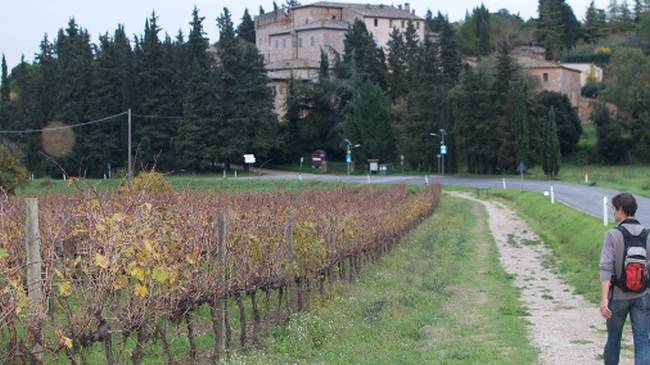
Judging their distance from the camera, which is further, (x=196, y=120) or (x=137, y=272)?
(x=196, y=120)

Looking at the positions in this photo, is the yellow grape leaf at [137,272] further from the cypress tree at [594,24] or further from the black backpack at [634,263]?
the cypress tree at [594,24]

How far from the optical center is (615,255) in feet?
25.9

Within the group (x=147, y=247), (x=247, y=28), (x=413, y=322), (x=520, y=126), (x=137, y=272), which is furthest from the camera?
(x=247, y=28)

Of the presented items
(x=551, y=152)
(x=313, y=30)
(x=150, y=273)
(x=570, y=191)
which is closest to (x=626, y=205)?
(x=150, y=273)

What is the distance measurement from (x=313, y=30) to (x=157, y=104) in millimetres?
42133

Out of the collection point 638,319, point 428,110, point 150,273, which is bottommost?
point 638,319

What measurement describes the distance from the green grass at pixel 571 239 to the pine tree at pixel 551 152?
23125 mm

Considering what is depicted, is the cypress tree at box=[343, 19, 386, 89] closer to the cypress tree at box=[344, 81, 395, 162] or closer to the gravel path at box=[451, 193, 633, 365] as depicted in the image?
the cypress tree at box=[344, 81, 395, 162]

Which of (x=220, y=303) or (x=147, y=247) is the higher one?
(x=147, y=247)

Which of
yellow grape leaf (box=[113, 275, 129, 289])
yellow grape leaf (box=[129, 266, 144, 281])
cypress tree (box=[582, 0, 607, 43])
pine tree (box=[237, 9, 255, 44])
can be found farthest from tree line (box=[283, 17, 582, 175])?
yellow grape leaf (box=[113, 275, 129, 289])

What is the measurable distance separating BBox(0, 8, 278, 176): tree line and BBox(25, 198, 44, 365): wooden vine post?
62625 mm

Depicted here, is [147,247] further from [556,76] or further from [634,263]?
[556,76]

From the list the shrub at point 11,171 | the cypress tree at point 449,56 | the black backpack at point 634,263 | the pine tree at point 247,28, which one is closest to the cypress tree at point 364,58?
the cypress tree at point 449,56

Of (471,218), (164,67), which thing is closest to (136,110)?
(164,67)
